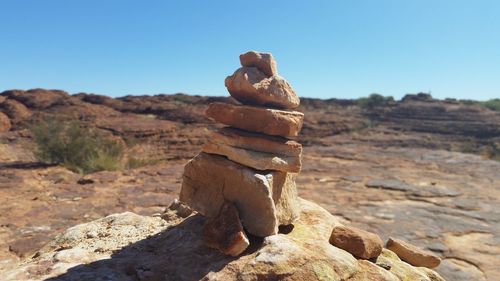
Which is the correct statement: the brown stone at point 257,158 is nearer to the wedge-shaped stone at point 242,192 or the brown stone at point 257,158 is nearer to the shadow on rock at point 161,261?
the wedge-shaped stone at point 242,192

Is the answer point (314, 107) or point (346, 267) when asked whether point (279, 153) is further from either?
point (314, 107)

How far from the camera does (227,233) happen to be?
9.55 ft

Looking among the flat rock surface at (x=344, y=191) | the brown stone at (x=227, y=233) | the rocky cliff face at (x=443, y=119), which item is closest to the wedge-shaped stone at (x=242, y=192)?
the brown stone at (x=227, y=233)

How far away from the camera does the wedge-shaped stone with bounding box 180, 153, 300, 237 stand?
3.04 m

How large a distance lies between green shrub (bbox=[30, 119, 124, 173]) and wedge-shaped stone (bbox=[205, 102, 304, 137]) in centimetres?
674

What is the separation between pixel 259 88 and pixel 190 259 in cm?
137

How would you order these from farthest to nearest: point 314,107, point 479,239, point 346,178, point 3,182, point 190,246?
1. point 314,107
2. point 346,178
3. point 3,182
4. point 479,239
5. point 190,246

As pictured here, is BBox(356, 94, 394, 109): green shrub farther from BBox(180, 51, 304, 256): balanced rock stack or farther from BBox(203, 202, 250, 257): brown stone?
BBox(203, 202, 250, 257): brown stone

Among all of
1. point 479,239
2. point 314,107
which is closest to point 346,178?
point 479,239

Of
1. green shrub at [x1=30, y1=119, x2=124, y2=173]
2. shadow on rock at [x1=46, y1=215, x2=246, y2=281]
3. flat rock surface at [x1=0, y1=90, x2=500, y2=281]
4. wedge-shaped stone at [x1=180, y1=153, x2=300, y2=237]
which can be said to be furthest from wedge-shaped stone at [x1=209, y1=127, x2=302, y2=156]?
green shrub at [x1=30, y1=119, x2=124, y2=173]

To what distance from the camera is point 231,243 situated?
2820mm

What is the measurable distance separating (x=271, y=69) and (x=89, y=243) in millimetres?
2069

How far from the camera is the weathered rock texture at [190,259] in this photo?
271 cm

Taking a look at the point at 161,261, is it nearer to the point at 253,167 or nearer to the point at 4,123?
the point at 253,167
